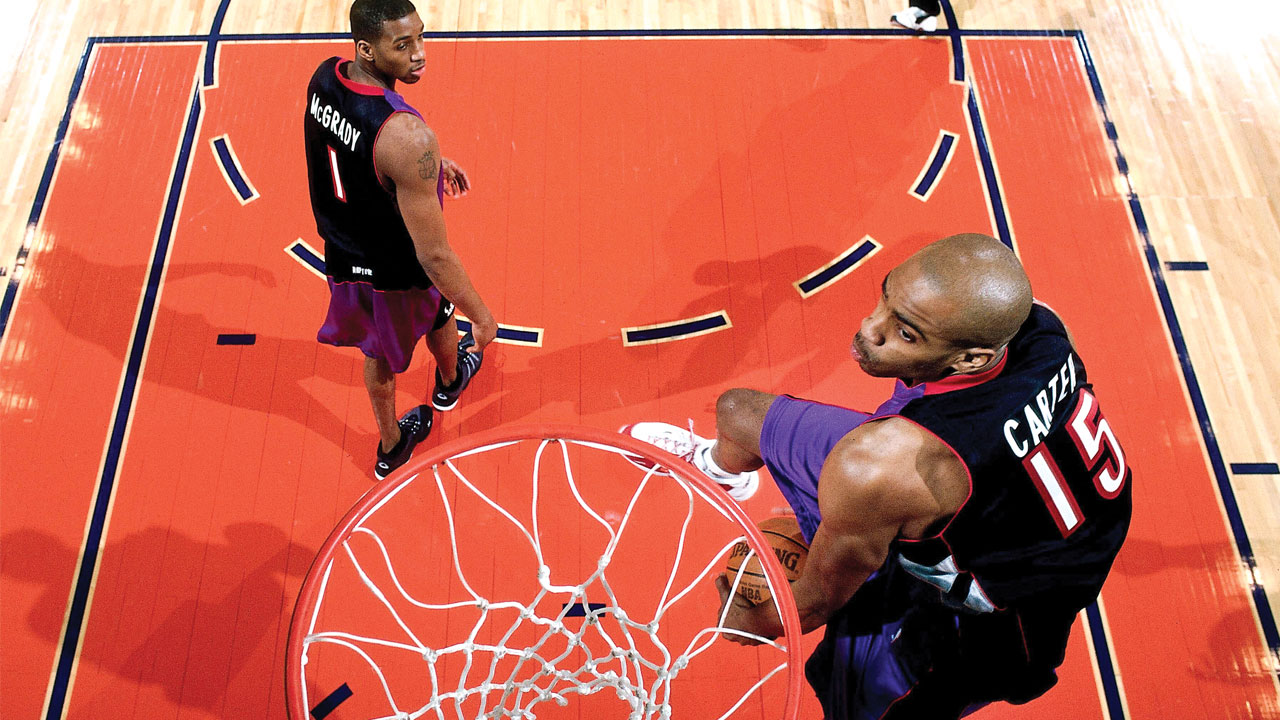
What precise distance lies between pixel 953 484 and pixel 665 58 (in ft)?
11.6

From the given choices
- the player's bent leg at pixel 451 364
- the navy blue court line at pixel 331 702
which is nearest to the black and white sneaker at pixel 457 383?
the player's bent leg at pixel 451 364

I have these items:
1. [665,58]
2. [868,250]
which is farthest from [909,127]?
[665,58]

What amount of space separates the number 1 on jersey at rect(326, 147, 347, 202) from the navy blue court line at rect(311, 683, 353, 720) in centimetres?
177

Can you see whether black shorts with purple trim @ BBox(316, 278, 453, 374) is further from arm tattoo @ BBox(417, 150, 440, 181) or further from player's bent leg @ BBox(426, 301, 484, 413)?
arm tattoo @ BBox(417, 150, 440, 181)

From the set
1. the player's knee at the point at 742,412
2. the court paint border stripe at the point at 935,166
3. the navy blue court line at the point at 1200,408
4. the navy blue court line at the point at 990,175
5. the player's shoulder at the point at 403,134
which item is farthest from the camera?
the court paint border stripe at the point at 935,166

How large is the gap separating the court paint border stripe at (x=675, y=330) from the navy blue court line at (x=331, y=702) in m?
1.83

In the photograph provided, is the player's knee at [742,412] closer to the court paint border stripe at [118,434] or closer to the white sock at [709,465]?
the white sock at [709,465]

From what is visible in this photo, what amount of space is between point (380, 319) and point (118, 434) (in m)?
1.50

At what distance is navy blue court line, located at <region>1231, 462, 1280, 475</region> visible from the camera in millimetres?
3697

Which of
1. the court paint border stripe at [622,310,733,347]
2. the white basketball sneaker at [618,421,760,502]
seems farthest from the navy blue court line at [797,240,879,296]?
the white basketball sneaker at [618,421,760,502]

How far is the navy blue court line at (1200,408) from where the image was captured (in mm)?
3422

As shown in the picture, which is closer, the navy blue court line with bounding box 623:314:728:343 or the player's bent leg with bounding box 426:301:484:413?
the player's bent leg with bounding box 426:301:484:413

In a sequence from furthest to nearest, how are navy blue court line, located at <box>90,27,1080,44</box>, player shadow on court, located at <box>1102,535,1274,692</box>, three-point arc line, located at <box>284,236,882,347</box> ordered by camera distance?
1. navy blue court line, located at <box>90,27,1080,44</box>
2. three-point arc line, located at <box>284,236,882,347</box>
3. player shadow on court, located at <box>1102,535,1274,692</box>

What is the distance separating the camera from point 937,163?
15.0 ft
